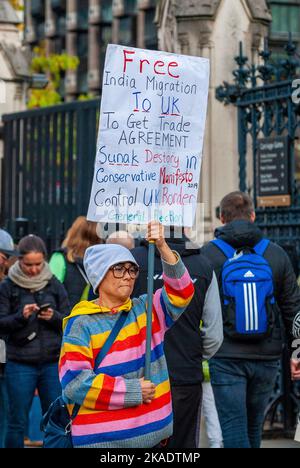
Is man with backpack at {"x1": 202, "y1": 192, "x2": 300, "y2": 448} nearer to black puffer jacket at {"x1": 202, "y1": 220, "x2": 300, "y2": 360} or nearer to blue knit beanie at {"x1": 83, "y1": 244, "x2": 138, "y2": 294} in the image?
black puffer jacket at {"x1": 202, "y1": 220, "x2": 300, "y2": 360}

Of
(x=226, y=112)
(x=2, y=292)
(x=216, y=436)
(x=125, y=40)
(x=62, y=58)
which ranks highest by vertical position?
(x=125, y=40)

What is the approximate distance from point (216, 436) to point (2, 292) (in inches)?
84.2

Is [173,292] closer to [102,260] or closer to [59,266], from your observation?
[102,260]

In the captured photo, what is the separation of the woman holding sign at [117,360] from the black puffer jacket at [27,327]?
2838mm

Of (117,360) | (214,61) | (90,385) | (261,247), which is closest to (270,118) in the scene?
(214,61)

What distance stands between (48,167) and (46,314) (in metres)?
6.36

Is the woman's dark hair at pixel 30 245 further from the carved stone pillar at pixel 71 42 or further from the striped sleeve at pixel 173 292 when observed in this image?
the carved stone pillar at pixel 71 42

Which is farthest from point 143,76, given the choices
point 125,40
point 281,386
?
point 125,40

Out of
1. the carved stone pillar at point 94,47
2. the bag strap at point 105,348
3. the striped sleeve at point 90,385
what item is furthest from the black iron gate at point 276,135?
the carved stone pillar at point 94,47

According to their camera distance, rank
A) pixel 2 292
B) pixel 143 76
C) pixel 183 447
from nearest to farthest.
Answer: pixel 143 76 < pixel 183 447 < pixel 2 292

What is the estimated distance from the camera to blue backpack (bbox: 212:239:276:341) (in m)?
8.15

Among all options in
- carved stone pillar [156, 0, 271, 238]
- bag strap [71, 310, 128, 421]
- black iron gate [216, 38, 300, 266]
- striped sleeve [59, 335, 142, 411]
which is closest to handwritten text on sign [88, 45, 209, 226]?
bag strap [71, 310, 128, 421]

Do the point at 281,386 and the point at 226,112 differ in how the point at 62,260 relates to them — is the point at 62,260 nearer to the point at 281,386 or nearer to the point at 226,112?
the point at 281,386

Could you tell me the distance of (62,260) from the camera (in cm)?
991
